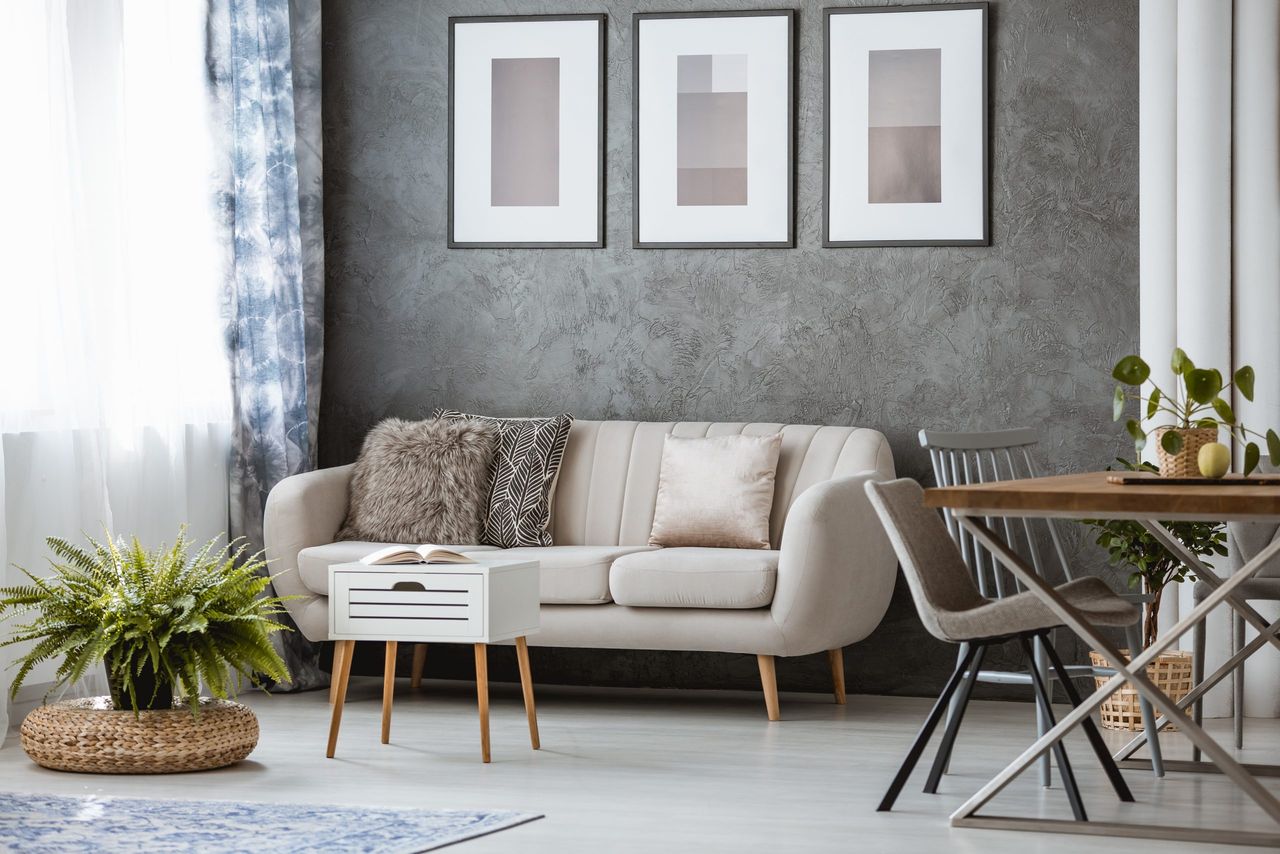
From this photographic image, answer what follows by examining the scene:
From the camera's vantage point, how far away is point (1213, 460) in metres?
3.25

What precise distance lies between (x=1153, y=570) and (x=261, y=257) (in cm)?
306

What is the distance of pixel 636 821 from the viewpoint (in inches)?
133

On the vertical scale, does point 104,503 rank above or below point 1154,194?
below

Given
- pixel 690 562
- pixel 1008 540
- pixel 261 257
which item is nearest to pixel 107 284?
pixel 261 257

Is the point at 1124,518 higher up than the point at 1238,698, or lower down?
higher up

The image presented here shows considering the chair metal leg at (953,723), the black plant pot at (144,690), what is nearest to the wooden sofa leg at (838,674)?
the chair metal leg at (953,723)

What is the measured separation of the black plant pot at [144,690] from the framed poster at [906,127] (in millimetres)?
2741

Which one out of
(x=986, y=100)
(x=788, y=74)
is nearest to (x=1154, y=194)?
(x=986, y=100)

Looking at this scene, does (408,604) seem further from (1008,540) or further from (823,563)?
(1008,540)

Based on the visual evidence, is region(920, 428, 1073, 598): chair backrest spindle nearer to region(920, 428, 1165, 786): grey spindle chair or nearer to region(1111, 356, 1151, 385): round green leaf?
region(920, 428, 1165, 786): grey spindle chair

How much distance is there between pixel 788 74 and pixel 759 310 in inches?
32.7

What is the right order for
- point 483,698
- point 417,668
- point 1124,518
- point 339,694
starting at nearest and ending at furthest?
point 1124,518 < point 483,698 < point 339,694 < point 417,668

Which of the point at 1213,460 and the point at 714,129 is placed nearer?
the point at 1213,460

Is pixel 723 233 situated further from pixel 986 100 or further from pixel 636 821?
pixel 636 821
